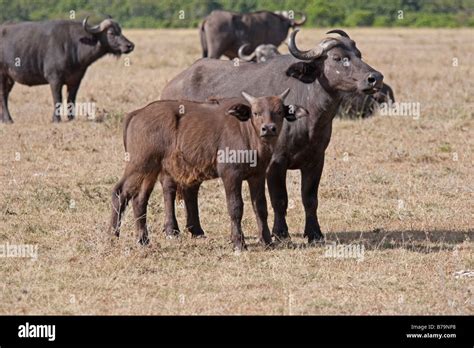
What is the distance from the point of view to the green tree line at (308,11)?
5116 centimetres

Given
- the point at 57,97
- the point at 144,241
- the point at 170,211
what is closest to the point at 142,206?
the point at 144,241

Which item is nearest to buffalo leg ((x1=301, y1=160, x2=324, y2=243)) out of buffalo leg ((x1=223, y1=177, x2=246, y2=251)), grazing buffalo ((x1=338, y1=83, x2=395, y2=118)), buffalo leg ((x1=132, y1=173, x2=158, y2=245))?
buffalo leg ((x1=223, y1=177, x2=246, y2=251))

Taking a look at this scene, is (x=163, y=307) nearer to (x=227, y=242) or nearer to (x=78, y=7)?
(x=227, y=242)

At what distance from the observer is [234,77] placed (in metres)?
11.1

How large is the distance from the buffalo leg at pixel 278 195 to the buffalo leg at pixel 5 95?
8.46 m

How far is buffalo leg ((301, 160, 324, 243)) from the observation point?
408 inches

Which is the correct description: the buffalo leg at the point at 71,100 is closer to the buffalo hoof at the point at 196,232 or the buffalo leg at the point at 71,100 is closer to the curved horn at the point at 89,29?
the curved horn at the point at 89,29

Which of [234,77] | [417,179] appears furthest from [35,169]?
[417,179]

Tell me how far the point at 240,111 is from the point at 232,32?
15.3 metres

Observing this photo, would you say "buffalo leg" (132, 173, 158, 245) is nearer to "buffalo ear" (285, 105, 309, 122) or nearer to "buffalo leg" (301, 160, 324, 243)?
"buffalo ear" (285, 105, 309, 122)

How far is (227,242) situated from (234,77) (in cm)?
187

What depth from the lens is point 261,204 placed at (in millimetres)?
9891

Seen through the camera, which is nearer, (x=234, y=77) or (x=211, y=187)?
(x=234, y=77)
